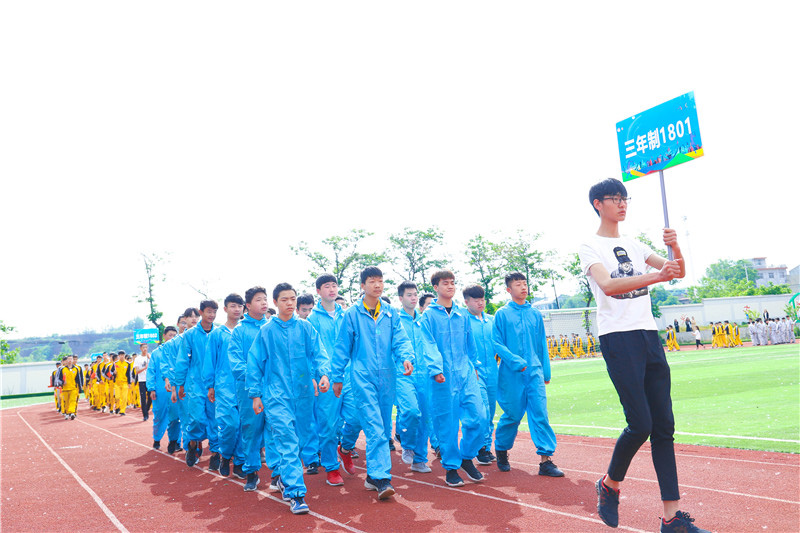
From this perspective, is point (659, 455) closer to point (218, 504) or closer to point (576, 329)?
point (218, 504)

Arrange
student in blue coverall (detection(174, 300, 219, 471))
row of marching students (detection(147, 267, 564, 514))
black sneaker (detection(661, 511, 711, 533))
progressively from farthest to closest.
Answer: student in blue coverall (detection(174, 300, 219, 471))
row of marching students (detection(147, 267, 564, 514))
black sneaker (detection(661, 511, 711, 533))

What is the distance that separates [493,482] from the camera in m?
5.96

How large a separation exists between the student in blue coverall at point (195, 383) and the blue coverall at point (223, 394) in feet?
1.32

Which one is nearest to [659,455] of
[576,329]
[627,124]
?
[627,124]

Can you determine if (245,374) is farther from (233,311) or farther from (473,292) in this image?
(473,292)

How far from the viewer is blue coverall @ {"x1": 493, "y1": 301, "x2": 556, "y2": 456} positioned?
628cm

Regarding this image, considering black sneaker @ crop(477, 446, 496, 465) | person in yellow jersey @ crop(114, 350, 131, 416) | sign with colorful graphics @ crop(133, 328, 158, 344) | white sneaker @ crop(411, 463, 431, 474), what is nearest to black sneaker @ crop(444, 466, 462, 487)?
white sneaker @ crop(411, 463, 431, 474)

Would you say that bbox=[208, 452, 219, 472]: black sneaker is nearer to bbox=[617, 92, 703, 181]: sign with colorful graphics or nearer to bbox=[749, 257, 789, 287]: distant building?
bbox=[617, 92, 703, 181]: sign with colorful graphics

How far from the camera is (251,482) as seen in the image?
21.1ft

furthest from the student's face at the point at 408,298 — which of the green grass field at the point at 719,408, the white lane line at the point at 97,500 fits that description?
the white lane line at the point at 97,500

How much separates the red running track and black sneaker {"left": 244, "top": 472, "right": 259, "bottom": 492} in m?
0.08

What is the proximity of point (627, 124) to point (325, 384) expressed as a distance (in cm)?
346

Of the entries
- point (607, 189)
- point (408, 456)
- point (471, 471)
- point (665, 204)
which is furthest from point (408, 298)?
point (665, 204)

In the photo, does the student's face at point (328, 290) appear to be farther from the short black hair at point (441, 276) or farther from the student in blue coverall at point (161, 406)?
the student in blue coverall at point (161, 406)
